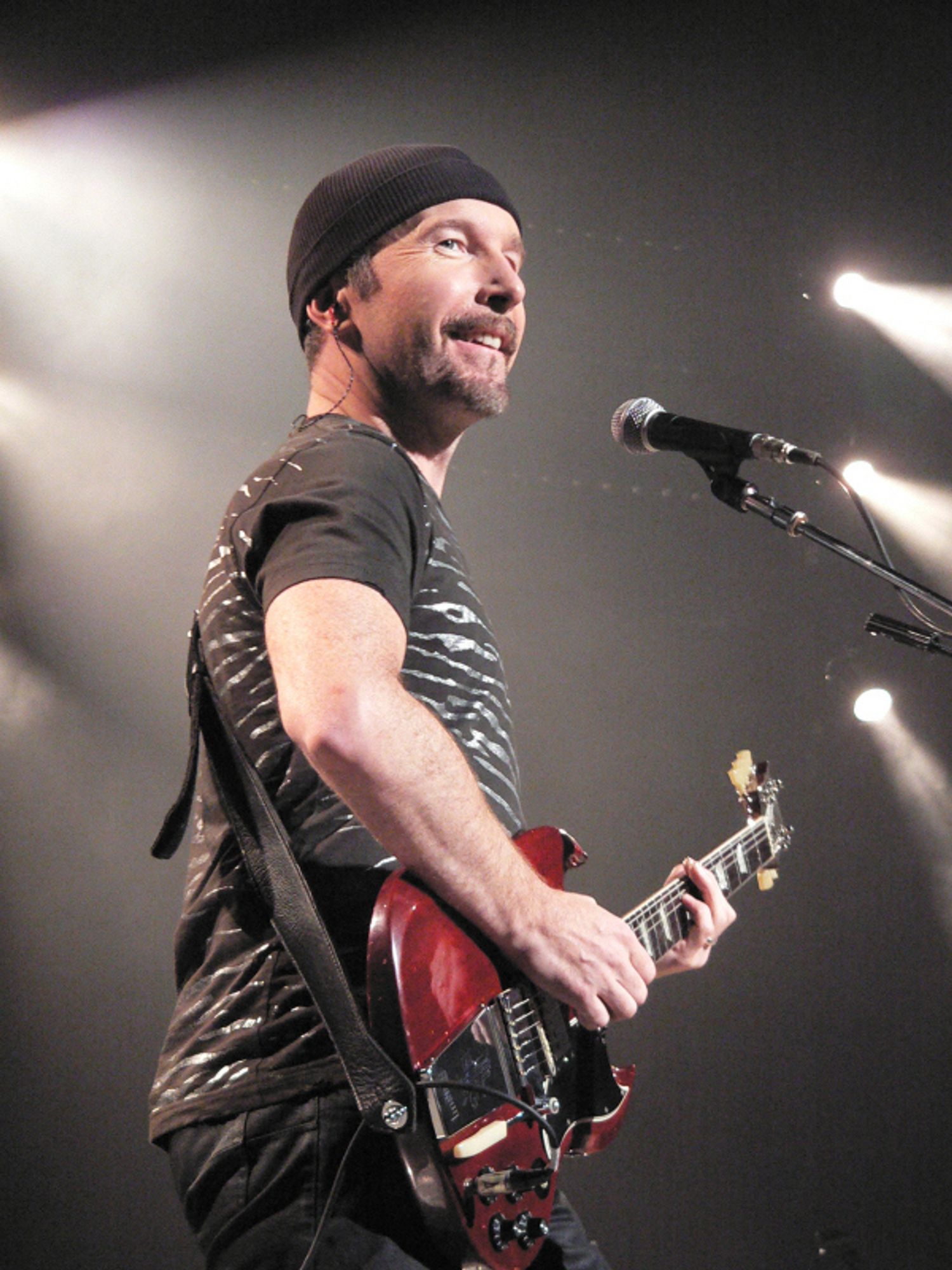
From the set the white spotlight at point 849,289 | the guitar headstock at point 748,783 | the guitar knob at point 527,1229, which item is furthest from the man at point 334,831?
the white spotlight at point 849,289

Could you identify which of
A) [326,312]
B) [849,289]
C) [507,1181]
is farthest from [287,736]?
[849,289]

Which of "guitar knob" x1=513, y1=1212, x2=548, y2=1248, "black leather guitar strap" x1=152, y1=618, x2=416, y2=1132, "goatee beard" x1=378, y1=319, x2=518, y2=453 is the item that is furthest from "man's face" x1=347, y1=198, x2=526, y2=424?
"guitar knob" x1=513, y1=1212, x2=548, y2=1248

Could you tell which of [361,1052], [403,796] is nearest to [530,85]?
[403,796]

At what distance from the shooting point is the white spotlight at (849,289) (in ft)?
14.1

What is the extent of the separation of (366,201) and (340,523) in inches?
41.2

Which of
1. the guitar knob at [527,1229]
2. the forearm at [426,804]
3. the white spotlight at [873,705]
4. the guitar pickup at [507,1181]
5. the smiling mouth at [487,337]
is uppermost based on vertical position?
the smiling mouth at [487,337]

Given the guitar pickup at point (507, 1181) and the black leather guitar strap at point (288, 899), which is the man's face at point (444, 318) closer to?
the black leather guitar strap at point (288, 899)

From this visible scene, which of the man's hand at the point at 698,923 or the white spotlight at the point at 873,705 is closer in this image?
the man's hand at the point at 698,923

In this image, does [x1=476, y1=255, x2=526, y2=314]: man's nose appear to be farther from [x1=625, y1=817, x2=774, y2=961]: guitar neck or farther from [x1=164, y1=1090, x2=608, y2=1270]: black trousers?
[x1=164, y1=1090, x2=608, y2=1270]: black trousers

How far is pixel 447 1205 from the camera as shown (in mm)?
1328

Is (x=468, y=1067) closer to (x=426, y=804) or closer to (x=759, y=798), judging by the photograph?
(x=426, y=804)

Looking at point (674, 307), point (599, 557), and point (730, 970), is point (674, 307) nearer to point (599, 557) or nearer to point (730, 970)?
point (599, 557)

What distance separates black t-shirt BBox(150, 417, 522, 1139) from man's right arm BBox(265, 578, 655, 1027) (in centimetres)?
6

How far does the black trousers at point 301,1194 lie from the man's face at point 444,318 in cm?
131
